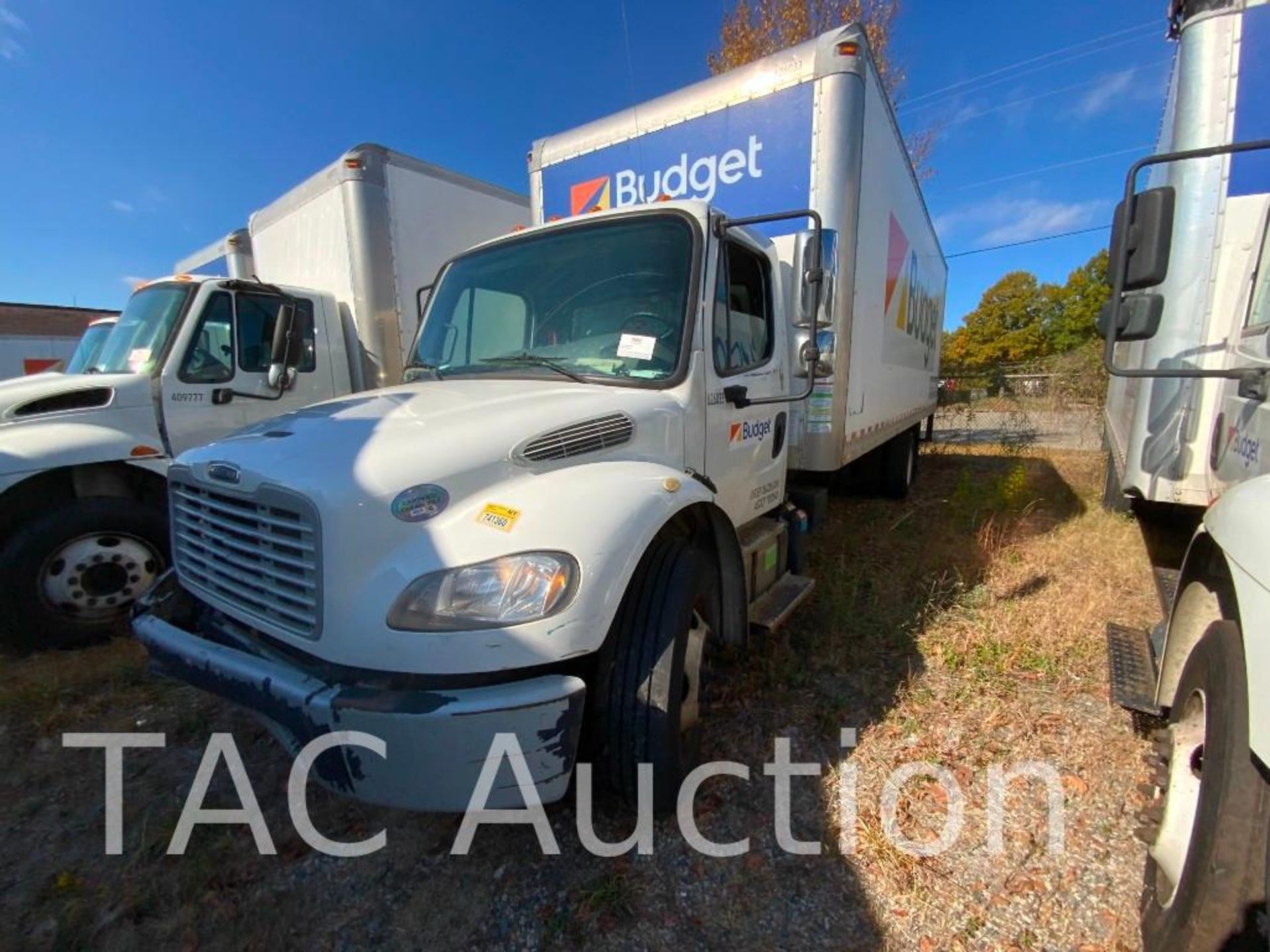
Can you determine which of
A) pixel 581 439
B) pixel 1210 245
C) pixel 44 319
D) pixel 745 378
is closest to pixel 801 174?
pixel 745 378

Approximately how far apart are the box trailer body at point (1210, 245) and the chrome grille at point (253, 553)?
11.1ft

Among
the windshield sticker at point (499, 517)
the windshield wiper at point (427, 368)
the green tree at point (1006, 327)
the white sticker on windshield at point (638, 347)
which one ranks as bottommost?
the windshield sticker at point (499, 517)

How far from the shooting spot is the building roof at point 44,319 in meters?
25.1

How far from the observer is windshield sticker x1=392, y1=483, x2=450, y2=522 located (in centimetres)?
182

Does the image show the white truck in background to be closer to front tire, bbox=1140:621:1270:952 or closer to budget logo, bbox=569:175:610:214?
budget logo, bbox=569:175:610:214

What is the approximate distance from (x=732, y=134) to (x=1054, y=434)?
1351cm

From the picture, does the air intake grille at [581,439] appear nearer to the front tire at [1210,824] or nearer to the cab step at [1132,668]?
Result: the front tire at [1210,824]

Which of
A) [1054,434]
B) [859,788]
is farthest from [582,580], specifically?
[1054,434]

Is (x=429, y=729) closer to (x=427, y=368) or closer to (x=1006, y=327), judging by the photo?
(x=427, y=368)

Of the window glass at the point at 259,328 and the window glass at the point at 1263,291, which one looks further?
the window glass at the point at 259,328

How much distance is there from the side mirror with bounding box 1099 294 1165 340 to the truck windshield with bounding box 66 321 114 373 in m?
6.58

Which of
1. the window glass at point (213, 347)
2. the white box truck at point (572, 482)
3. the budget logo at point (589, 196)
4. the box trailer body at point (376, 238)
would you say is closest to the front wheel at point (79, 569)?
the window glass at point (213, 347)

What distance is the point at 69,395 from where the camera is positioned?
3.97 meters

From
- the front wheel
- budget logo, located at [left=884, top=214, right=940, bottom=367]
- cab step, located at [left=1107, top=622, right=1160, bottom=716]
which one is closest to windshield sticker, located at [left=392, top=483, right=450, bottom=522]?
cab step, located at [left=1107, top=622, right=1160, bottom=716]
